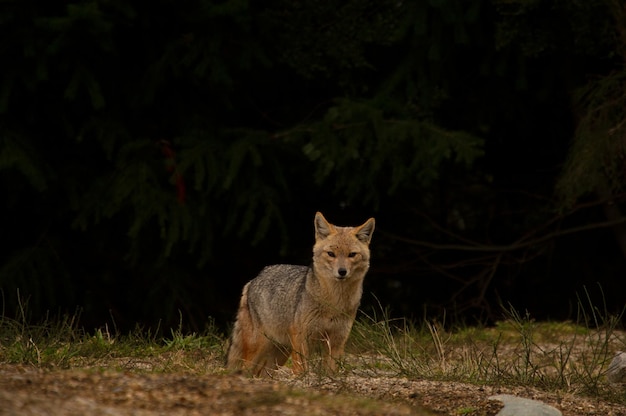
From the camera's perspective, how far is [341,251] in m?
7.28

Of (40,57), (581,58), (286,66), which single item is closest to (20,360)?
(40,57)

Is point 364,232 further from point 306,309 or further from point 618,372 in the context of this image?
point 618,372

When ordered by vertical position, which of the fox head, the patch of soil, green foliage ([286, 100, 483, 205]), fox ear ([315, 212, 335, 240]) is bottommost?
the patch of soil

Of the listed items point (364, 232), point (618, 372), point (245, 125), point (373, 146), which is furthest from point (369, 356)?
point (245, 125)

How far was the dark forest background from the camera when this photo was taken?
10.2m

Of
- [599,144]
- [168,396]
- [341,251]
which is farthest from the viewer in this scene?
[599,144]

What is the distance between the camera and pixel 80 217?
34.3 feet

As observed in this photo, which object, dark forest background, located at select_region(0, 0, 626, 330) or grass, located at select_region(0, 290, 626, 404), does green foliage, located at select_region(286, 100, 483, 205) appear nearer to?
dark forest background, located at select_region(0, 0, 626, 330)

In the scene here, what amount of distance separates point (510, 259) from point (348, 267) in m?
5.98

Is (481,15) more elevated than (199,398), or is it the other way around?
(481,15)

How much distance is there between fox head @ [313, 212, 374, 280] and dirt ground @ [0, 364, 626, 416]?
1.39 m

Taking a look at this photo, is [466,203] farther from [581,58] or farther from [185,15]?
[185,15]

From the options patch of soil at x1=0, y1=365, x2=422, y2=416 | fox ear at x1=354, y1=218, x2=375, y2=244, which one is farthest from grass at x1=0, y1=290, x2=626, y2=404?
fox ear at x1=354, y1=218, x2=375, y2=244

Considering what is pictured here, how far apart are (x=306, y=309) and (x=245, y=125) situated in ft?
17.3
